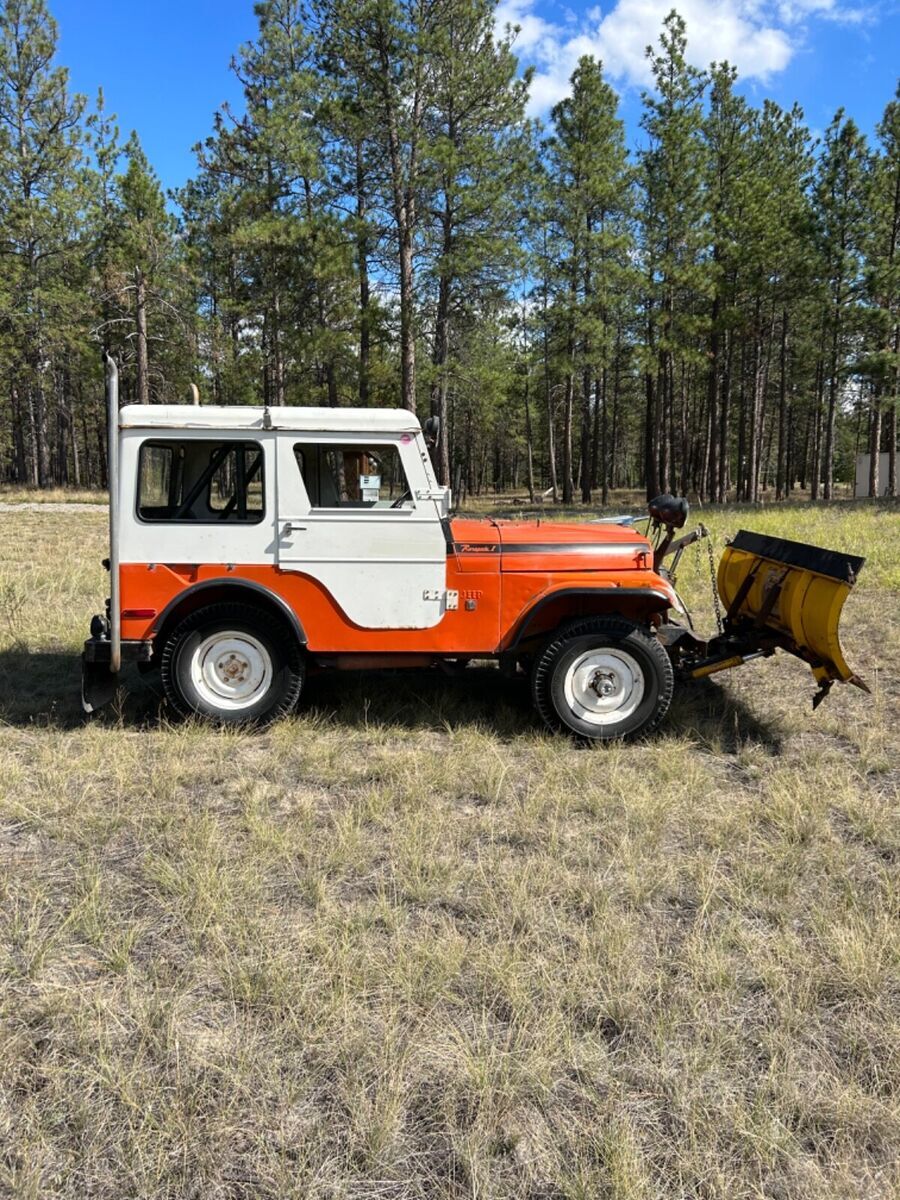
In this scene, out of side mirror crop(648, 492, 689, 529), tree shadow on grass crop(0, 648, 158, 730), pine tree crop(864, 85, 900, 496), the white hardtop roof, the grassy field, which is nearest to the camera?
the grassy field

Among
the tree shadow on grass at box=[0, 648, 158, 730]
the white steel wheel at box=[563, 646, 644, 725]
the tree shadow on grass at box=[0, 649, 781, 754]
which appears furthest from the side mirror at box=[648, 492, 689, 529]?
the tree shadow on grass at box=[0, 648, 158, 730]

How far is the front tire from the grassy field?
0.19 meters

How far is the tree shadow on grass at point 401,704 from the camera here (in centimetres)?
546

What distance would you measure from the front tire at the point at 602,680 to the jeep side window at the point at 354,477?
53.8 inches

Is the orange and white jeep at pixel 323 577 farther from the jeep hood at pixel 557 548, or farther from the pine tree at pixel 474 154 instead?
the pine tree at pixel 474 154

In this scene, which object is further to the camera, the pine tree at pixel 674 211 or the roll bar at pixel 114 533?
the pine tree at pixel 674 211

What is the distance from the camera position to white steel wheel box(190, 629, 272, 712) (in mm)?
5152

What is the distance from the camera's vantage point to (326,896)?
3.29 metres

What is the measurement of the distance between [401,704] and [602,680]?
5.14 feet

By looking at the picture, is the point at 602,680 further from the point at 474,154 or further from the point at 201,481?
the point at 474,154

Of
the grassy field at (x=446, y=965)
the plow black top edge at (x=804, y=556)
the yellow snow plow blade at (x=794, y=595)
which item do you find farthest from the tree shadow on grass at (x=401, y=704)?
A: the plow black top edge at (x=804, y=556)

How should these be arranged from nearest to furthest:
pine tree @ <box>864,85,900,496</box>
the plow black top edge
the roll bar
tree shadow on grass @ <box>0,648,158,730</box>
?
the plow black top edge < the roll bar < tree shadow on grass @ <box>0,648,158,730</box> < pine tree @ <box>864,85,900,496</box>

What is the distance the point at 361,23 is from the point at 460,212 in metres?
4.55

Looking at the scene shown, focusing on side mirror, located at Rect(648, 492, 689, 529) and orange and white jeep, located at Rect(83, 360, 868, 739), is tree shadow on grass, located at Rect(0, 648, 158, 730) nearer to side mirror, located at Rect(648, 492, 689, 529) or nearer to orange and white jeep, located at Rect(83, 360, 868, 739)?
orange and white jeep, located at Rect(83, 360, 868, 739)
